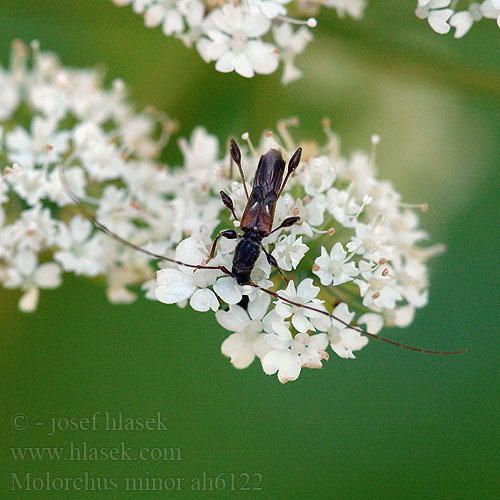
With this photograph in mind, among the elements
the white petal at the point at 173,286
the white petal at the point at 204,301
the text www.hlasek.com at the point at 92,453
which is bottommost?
the text www.hlasek.com at the point at 92,453

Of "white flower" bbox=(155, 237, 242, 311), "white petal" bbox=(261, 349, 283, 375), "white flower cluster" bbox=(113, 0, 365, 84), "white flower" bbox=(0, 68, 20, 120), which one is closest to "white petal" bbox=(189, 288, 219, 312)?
"white flower" bbox=(155, 237, 242, 311)

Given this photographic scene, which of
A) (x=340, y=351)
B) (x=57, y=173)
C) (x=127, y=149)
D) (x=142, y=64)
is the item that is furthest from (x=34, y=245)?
(x=142, y=64)

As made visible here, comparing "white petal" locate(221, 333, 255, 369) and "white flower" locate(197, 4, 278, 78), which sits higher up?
"white flower" locate(197, 4, 278, 78)

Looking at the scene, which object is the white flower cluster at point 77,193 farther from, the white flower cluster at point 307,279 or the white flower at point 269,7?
the white flower at point 269,7

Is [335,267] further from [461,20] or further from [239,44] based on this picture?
[461,20]

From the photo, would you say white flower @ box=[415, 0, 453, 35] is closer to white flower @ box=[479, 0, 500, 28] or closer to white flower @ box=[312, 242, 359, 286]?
white flower @ box=[479, 0, 500, 28]

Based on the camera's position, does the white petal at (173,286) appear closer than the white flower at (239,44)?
Yes

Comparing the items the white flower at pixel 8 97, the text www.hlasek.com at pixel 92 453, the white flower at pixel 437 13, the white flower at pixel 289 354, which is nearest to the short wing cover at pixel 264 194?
the white flower at pixel 289 354
